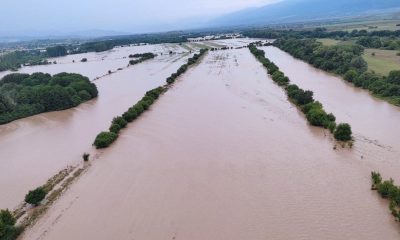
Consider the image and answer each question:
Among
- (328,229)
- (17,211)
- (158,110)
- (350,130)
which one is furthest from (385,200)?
(158,110)

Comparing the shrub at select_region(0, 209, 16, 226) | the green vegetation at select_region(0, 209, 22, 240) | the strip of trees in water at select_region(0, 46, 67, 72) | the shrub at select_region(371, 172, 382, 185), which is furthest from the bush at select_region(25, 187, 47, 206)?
the strip of trees in water at select_region(0, 46, 67, 72)

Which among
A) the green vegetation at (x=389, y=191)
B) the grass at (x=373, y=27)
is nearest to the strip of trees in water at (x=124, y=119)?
the green vegetation at (x=389, y=191)

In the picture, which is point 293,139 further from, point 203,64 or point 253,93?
point 203,64

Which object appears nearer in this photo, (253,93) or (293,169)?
(293,169)

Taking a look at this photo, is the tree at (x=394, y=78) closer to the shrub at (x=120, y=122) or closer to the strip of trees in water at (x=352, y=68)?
the strip of trees in water at (x=352, y=68)

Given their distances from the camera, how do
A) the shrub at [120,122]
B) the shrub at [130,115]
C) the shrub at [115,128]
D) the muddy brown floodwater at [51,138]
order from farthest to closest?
the shrub at [130,115] < the shrub at [120,122] < the shrub at [115,128] < the muddy brown floodwater at [51,138]

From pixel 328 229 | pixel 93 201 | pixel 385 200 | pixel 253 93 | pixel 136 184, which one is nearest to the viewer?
pixel 328 229

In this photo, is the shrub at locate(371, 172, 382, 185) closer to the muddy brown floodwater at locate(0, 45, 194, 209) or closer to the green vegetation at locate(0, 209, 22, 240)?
the green vegetation at locate(0, 209, 22, 240)
